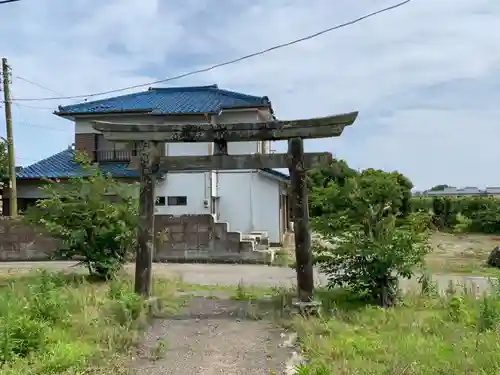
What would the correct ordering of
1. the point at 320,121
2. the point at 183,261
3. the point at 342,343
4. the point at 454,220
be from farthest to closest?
1. the point at 454,220
2. the point at 183,261
3. the point at 320,121
4. the point at 342,343

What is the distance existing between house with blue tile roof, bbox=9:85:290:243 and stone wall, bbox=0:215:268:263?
2.80m

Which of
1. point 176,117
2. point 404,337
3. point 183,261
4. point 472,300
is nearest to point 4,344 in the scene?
point 404,337

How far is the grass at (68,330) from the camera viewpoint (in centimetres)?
480

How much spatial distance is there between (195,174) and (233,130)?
1078cm

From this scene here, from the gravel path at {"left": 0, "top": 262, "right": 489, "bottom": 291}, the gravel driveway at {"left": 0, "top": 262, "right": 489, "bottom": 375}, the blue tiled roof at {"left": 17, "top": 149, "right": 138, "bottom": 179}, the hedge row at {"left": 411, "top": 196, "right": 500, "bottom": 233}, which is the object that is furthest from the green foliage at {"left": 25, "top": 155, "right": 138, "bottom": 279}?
the hedge row at {"left": 411, "top": 196, "right": 500, "bottom": 233}

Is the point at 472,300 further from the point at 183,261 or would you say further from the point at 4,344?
the point at 183,261

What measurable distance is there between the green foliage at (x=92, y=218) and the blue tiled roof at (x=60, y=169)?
8.15 metres

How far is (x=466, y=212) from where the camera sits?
30562mm

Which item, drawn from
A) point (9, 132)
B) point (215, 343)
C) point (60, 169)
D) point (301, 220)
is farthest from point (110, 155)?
point (215, 343)

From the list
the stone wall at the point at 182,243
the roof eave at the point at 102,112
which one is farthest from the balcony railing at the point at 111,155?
the stone wall at the point at 182,243

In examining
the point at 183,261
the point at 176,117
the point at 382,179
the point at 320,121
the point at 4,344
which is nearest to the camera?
the point at 4,344

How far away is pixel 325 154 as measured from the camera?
750cm

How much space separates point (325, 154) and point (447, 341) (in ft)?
10.7

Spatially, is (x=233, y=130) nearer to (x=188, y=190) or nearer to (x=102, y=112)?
(x=188, y=190)
